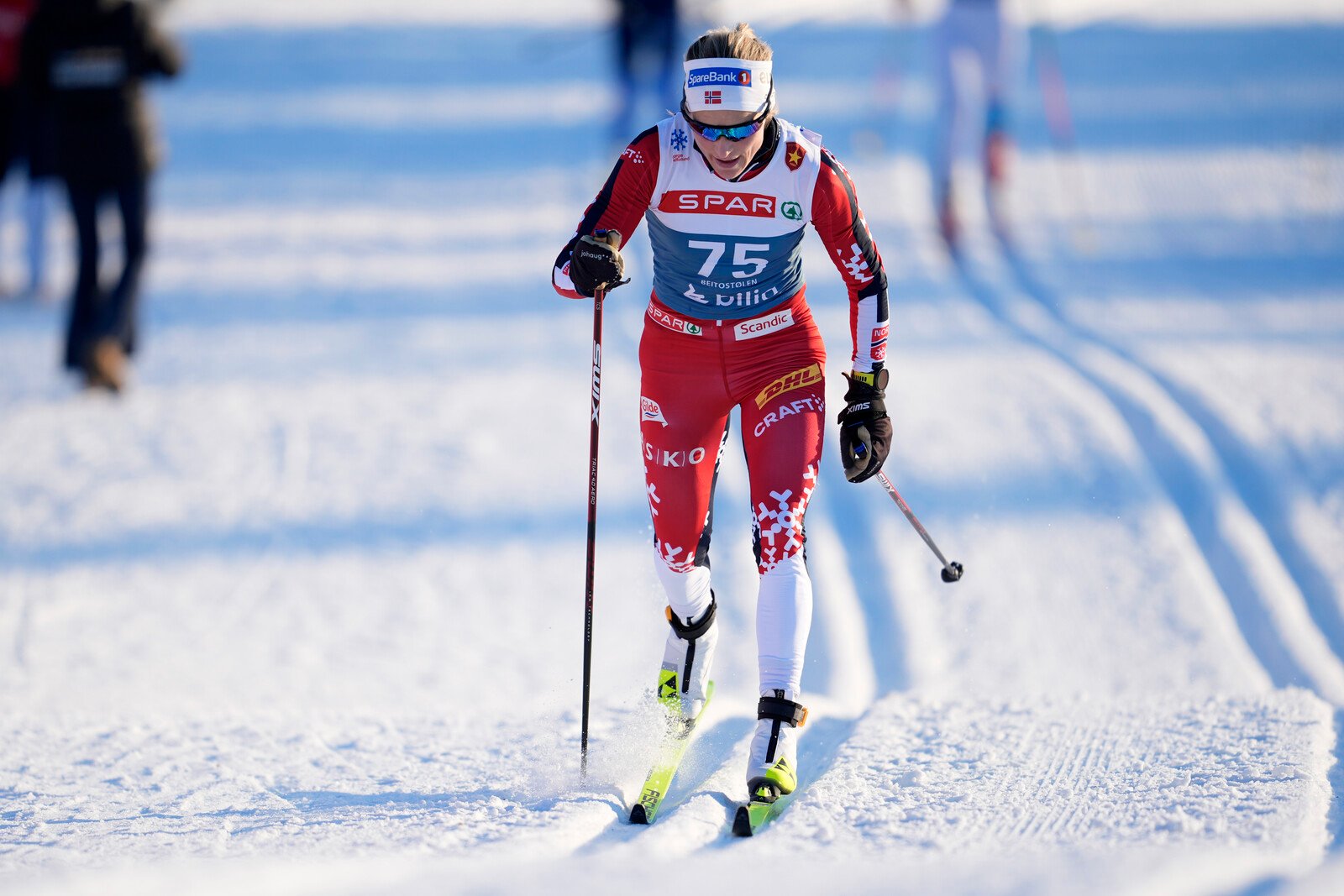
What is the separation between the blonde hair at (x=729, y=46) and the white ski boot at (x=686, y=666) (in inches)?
71.3

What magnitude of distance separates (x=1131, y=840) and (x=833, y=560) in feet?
9.61

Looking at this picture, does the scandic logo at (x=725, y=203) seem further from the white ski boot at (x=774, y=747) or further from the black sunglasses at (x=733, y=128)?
the white ski boot at (x=774, y=747)

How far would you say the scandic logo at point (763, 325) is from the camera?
4.02 metres

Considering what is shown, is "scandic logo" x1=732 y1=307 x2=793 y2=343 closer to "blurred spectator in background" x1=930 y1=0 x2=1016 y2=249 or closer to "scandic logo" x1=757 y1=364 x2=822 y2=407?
"scandic logo" x1=757 y1=364 x2=822 y2=407

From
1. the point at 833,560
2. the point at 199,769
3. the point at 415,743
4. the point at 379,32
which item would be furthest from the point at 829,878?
the point at 379,32

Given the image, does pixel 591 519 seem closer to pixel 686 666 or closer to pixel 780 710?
pixel 686 666

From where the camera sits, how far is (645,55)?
1127cm

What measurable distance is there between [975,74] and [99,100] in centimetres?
666

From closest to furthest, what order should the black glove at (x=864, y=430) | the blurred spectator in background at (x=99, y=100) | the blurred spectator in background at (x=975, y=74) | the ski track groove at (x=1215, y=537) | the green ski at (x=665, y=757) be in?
1. the green ski at (x=665, y=757)
2. the black glove at (x=864, y=430)
3. the ski track groove at (x=1215, y=537)
4. the blurred spectator in background at (x=99, y=100)
5. the blurred spectator in background at (x=975, y=74)

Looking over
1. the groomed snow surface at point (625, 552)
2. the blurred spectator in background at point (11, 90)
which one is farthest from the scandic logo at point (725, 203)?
the blurred spectator in background at point (11, 90)

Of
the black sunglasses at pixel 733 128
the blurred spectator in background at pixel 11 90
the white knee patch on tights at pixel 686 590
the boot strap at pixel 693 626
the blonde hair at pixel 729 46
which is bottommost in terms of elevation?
the boot strap at pixel 693 626

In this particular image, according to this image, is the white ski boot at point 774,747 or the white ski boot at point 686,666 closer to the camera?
the white ski boot at point 774,747

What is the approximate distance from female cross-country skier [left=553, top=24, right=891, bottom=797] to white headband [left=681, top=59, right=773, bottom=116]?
11 mm

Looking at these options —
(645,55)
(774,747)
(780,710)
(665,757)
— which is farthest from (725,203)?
(645,55)
